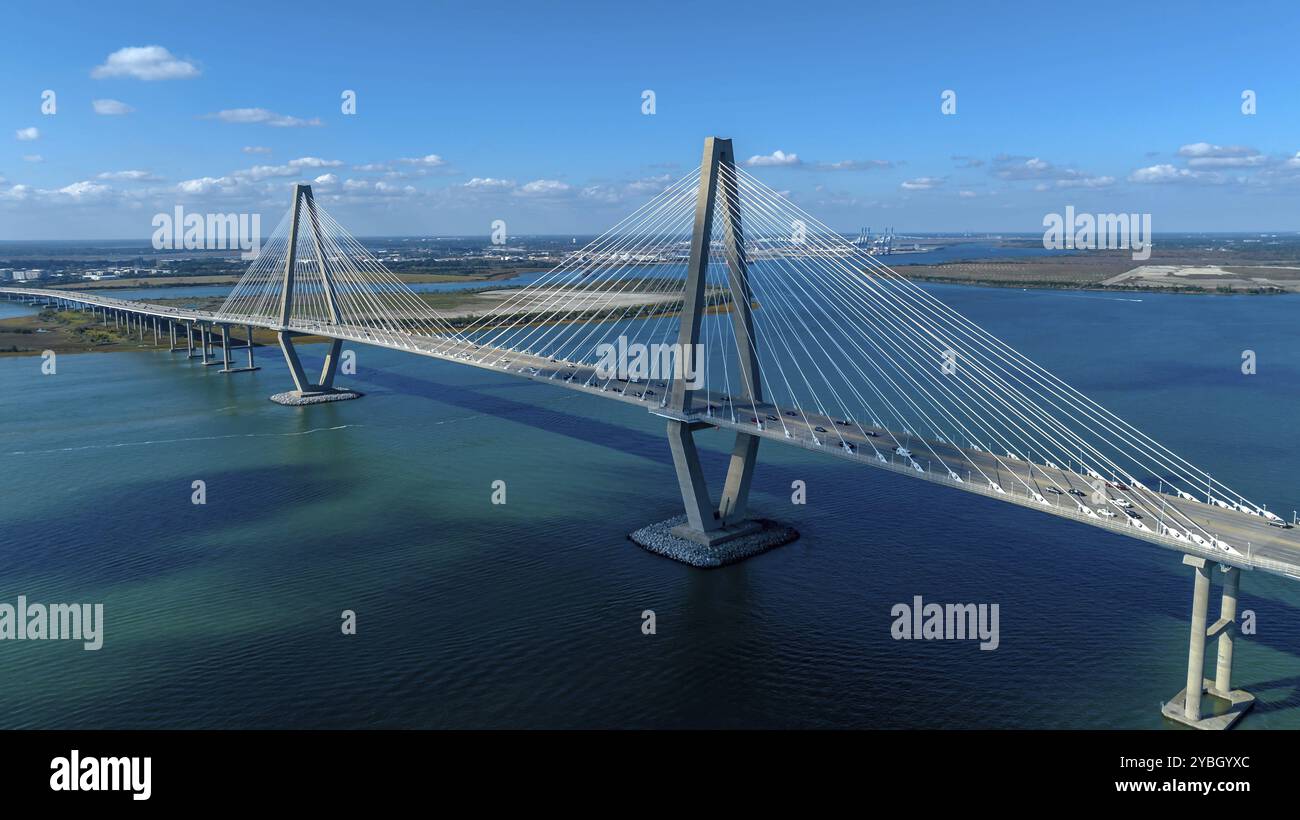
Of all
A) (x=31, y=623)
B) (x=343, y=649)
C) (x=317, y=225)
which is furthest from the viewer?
(x=317, y=225)

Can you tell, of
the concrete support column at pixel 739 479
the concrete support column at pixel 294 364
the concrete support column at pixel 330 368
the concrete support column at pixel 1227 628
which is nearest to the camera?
the concrete support column at pixel 1227 628

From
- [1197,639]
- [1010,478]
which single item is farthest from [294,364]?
[1197,639]

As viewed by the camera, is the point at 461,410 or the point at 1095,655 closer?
the point at 1095,655

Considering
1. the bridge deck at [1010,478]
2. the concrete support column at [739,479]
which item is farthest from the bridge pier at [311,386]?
the concrete support column at [739,479]

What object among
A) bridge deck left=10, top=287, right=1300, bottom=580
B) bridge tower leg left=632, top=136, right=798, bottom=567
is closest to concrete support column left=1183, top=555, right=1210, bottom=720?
bridge deck left=10, top=287, right=1300, bottom=580

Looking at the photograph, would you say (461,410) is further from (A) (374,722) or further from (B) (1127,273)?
(B) (1127,273)

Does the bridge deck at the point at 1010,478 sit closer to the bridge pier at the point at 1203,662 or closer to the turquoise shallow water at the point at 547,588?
the bridge pier at the point at 1203,662

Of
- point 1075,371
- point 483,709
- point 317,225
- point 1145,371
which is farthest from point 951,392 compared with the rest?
point 317,225

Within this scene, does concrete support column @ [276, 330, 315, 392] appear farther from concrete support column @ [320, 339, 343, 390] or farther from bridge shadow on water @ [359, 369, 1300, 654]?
bridge shadow on water @ [359, 369, 1300, 654]
